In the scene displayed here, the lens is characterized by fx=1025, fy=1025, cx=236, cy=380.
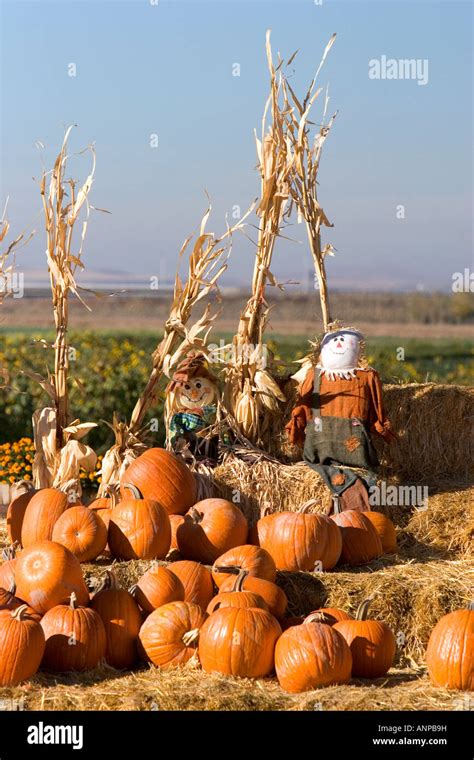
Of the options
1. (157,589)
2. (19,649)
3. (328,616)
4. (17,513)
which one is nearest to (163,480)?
(17,513)

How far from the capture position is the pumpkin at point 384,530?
5.88 m

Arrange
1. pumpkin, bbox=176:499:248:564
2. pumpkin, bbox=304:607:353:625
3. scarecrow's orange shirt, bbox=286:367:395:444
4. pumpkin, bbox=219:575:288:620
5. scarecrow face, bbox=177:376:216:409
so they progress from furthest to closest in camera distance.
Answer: scarecrow face, bbox=177:376:216:409, scarecrow's orange shirt, bbox=286:367:395:444, pumpkin, bbox=176:499:248:564, pumpkin, bbox=219:575:288:620, pumpkin, bbox=304:607:353:625

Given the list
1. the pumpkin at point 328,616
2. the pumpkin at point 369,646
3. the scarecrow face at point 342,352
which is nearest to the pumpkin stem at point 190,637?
the pumpkin at point 328,616

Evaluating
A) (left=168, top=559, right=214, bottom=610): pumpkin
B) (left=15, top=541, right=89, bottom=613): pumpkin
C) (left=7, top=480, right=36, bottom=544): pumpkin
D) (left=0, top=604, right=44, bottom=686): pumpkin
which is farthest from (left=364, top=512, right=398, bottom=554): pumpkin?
(left=0, top=604, right=44, bottom=686): pumpkin

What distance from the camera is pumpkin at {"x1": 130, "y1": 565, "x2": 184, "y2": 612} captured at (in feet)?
15.9

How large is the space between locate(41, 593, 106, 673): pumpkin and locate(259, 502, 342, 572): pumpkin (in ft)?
3.81

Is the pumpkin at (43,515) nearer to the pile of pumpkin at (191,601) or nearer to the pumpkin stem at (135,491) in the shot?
the pile of pumpkin at (191,601)

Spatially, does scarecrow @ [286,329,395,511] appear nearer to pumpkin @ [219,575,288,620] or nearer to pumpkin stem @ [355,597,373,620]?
pumpkin @ [219,575,288,620]

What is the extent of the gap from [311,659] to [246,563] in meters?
0.82

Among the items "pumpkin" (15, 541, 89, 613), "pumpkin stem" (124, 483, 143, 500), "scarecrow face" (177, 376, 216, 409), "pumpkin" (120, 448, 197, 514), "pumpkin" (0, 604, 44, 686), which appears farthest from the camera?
"scarecrow face" (177, 376, 216, 409)

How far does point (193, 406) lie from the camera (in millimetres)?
6844

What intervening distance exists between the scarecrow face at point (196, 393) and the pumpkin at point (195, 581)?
1.89 meters

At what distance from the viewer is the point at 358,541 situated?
5617 millimetres

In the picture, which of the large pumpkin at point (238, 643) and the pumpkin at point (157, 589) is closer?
the large pumpkin at point (238, 643)
